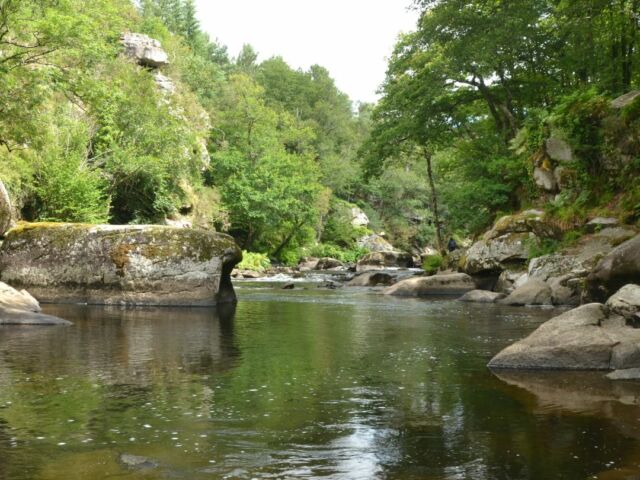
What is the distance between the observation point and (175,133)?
36219 millimetres

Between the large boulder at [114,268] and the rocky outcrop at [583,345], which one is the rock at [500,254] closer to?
the large boulder at [114,268]

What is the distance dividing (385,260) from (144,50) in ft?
77.3

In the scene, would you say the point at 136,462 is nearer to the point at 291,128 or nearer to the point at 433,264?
the point at 433,264

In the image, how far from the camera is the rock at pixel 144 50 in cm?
4481

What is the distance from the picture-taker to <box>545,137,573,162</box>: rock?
24.3m

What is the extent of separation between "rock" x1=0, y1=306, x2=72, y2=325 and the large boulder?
4.91 meters

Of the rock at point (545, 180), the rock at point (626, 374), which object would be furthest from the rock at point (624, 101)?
the rock at point (626, 374)

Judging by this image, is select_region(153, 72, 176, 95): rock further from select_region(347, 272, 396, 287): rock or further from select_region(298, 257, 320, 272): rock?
select_region(347, 272, 396, 287): rock

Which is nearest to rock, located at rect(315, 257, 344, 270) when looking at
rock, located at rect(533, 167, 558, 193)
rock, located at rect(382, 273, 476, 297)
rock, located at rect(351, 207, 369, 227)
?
rock, located at rect(351, 207, 369, 227)

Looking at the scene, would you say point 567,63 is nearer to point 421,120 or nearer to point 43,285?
point 421,120

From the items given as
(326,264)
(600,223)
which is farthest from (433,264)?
(326,264)

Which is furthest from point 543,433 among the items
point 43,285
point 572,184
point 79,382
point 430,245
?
point 430,245

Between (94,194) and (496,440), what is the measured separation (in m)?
25.0

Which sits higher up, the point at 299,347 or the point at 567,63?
the point at 567,63
